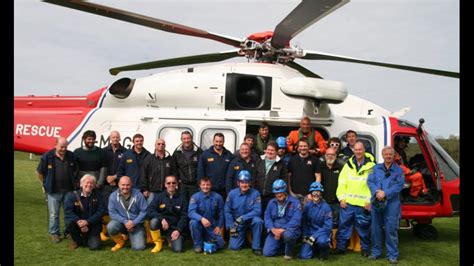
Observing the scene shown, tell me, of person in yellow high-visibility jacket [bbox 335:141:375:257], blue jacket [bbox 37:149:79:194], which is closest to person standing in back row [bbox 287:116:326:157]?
person in yellow high-visibility jacket [bbox 335:141:375:257]

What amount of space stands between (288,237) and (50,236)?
366 centimetres

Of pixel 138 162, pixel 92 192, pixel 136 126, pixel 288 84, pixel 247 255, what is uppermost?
pixel 288 84

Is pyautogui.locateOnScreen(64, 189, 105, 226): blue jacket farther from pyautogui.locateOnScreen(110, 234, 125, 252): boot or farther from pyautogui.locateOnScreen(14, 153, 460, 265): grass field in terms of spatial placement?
pyautogui.locateOnScreen(14, 153, 460, 265): grass field

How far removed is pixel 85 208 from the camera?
5.77 meters

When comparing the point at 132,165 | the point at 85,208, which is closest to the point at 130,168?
the point at 132,165

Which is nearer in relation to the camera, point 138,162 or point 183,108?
point 138,162

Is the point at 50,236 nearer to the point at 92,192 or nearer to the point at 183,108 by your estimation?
the point at 92,192

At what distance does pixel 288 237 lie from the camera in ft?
17.5

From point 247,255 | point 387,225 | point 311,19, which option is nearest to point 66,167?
point 247,255

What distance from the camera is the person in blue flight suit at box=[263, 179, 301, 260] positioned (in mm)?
5414

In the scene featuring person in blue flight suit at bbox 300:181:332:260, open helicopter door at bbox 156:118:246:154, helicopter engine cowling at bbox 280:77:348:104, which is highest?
helicopter engine cowling at bbox 280:77:348:104

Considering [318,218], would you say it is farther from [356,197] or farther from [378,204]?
[378,204]

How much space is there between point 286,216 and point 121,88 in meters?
3.86

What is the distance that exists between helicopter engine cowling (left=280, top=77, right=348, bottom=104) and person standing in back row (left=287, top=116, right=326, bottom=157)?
40cm
